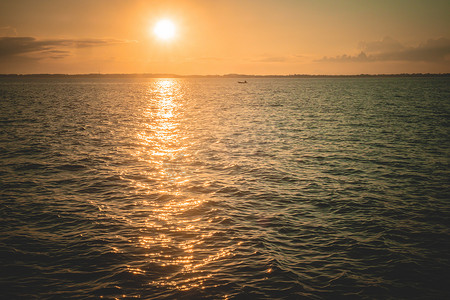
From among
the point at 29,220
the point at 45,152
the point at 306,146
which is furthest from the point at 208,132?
the point at 29,220

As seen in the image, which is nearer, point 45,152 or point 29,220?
point 29,220

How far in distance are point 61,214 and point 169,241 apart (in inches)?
268

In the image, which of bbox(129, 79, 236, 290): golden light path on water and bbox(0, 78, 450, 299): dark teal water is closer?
bbox(0, 78, 450, 299): dark teal water

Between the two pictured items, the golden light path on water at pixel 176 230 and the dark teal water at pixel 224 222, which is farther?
the golden light path on water at pixel 176 230

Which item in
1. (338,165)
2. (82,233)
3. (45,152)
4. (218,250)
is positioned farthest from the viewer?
(45,152)

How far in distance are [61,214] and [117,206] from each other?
9.20 feet

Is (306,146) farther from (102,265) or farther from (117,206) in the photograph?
(102,265)

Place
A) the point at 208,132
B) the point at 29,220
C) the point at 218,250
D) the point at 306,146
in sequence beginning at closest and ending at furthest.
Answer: the point at 218,250
the point at 29,220
the point at 306,146
the point at 208,132

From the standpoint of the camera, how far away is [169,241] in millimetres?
13539

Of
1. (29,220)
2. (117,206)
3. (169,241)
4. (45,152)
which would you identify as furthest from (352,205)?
(45,152)

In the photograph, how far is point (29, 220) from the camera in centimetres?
1563

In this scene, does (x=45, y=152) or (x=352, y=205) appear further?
(x=45, y=152)

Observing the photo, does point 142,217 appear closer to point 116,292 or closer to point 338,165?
point 116,292

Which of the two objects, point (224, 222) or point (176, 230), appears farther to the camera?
point (224, 222)
